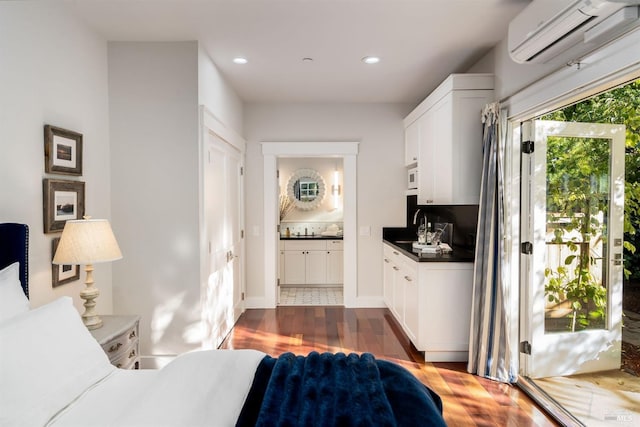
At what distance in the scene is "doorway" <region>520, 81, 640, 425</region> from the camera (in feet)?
7.66

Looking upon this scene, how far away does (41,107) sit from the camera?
2.31 metres

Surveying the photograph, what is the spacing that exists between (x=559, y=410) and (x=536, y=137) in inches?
73.6

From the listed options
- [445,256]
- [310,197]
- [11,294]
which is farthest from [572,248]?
[310,197]

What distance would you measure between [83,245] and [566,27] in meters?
2.89

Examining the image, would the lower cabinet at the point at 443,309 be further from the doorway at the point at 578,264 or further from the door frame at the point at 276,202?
the door frame at the point at 276,202

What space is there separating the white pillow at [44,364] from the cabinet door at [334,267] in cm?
483

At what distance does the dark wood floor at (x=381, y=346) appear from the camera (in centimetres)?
255

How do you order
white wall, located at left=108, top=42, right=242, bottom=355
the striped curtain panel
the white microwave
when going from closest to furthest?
the striped curtain panel → white wall, located at left=108, top=42, right=242, bottom=355 → the white microwave

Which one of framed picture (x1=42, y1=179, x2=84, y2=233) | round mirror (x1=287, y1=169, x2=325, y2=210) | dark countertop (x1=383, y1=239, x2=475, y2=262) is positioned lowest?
dark countertop (x1=383, y1=239, x2=475, y2=262)

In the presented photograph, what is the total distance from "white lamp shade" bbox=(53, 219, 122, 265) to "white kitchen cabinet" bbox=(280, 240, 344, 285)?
166 inches

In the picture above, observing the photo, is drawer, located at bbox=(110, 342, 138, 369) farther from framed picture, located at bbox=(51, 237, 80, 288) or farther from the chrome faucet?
the chrome faucet

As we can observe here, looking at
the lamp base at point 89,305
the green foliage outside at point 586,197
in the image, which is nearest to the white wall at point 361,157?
the green foliage outside at point 586,197

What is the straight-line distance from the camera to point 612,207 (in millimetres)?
2350

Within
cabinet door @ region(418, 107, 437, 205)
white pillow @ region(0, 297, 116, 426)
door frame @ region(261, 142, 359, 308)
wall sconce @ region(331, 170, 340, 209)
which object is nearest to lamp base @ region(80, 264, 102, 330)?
white pillow @ region(0, 297, 116, 426)
